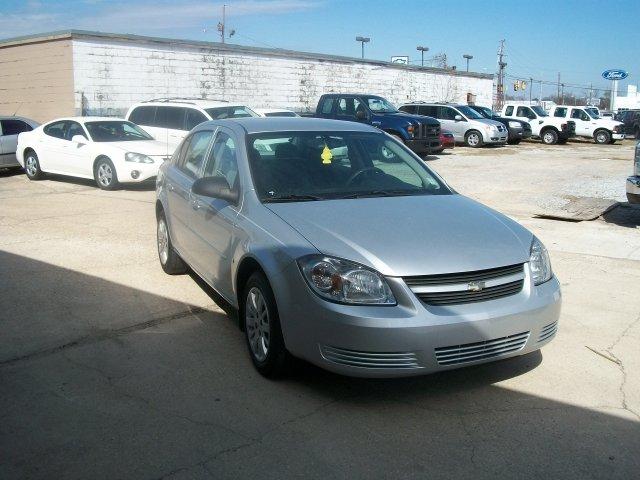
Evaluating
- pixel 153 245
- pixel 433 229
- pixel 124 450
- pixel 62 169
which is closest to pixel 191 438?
pixel 124 450

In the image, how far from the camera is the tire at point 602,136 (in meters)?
31.3

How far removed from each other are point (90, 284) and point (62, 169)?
905cm

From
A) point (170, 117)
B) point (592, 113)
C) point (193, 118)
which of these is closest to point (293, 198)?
point (193, 118)

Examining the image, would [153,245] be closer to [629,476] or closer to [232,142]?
[232,142]

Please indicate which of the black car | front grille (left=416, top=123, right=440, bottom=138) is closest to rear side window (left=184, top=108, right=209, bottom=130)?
front grille (left=416, top=123, right=440, bottom=138)

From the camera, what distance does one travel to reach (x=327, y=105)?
71.3ft

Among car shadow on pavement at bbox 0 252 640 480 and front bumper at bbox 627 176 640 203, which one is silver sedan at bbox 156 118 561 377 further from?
front bumper at bbox 627 176 640 203

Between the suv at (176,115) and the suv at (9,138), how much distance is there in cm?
294

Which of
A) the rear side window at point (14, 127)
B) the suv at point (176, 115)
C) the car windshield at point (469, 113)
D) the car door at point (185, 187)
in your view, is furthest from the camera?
the car windshield at point (469, 113)

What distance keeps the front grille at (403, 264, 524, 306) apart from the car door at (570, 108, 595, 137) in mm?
29939

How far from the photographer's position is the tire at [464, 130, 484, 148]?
2666 centimetres

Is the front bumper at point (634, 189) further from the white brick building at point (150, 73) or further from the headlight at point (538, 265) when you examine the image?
the white brick building at point (150, 73)

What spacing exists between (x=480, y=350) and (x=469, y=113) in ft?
81.6

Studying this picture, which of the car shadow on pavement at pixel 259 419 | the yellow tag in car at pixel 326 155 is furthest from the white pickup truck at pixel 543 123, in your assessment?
the car shadow on pavement at pixel 259 419
